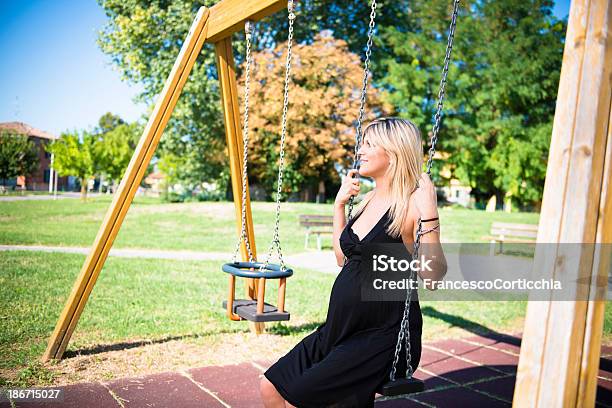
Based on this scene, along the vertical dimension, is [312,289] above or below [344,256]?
below

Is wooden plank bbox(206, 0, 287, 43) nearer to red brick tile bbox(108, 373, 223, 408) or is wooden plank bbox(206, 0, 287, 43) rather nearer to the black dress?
the black dress

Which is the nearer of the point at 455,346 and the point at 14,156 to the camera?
the point at 455,346

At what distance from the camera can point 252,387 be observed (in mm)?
3801

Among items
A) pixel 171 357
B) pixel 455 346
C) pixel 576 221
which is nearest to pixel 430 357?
pixel 455 346

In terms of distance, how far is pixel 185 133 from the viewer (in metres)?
23.2

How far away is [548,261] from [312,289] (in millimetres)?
6053

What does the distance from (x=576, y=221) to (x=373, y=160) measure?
97 centimetres

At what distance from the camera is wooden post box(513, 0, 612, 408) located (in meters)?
1.78

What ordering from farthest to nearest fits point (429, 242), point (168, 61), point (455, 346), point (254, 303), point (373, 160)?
point (168, 61) → point (455, 346) → point (254, 303) → point (373, 160) → point (429, 242)

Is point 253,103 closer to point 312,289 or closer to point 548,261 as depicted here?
point 312,289

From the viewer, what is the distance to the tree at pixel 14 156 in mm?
26078

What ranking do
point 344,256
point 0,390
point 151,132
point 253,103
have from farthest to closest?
1. point 253,103
2. point 151,132
3. point 0,390
4. point 344,256

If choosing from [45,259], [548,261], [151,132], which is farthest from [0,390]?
[45,259]

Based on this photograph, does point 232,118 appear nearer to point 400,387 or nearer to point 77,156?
point 400,387
